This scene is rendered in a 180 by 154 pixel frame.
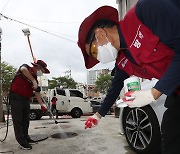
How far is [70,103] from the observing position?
1201 centimetres

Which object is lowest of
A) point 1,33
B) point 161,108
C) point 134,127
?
point 134,127

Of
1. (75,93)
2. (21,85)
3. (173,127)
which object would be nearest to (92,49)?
(173,127)

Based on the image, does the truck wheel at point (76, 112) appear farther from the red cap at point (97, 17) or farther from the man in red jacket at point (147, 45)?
the red cap at point (97, 17)

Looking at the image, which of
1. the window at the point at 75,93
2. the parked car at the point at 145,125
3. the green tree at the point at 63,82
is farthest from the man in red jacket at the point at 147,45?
the green tree at the point at 63,82

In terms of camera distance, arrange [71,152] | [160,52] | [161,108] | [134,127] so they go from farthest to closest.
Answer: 1. [71,152]
2. [134,127]
3. [161,108]
4. [160,52]

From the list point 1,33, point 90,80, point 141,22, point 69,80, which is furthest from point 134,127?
point 90,80

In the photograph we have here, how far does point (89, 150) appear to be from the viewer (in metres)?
3.39

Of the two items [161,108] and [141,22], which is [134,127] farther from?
[141,22]

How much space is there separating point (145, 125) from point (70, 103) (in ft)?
30.6

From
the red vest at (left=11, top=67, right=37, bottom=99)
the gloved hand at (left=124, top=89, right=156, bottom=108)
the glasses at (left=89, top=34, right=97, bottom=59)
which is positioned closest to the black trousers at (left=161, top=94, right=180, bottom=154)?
the gloved hand at (left=124, top=89, right=156, bottom=108)

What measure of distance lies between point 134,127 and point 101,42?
1879mm

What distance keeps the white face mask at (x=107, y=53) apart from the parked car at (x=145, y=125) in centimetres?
125

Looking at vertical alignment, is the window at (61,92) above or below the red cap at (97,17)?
below

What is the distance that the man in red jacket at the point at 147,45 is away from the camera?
3.60 feet
